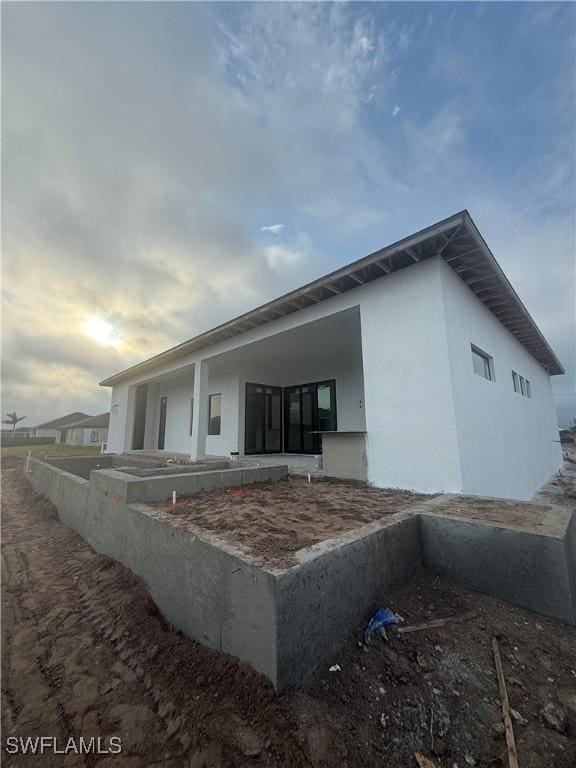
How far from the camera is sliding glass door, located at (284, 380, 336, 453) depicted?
984cm

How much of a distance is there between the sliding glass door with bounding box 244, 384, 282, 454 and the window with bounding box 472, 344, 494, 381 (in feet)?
22.9

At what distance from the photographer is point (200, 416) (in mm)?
9094

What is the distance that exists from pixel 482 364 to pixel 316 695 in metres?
6.14

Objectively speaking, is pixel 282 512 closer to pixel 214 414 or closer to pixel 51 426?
pixel 214 414

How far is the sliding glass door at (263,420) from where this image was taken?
10409 millimetres

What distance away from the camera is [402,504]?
144 inches

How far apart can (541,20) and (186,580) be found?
951 cm

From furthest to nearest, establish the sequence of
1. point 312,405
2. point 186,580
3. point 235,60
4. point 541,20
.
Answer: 1. point 312,405
2. point 235,60
3. point 541,20
4. point 186,580

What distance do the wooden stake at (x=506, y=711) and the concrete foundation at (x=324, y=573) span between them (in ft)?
2.18

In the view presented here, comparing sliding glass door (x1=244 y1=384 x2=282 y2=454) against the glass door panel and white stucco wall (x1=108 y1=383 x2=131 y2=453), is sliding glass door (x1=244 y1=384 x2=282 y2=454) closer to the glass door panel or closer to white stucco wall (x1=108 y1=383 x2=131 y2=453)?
the glass door panel

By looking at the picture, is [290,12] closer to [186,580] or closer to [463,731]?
[186,580]

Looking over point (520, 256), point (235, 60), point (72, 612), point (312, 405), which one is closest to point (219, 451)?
point (312, 405)

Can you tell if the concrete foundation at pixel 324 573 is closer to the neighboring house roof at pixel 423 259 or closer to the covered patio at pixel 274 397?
the neighboring house roof at pixel 423 259

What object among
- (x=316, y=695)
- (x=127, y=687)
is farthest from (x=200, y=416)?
(x=316, y=695)
